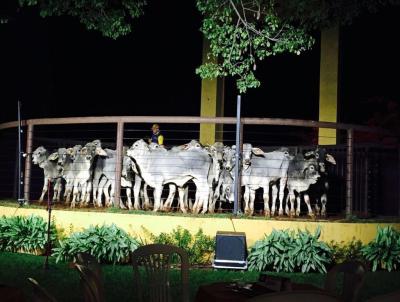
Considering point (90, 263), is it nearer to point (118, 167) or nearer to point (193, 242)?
point (193, 242)

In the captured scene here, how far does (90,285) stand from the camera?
12.9 feet

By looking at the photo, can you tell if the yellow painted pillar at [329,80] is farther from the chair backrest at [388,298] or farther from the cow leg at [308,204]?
the chair backrest at [388,298]

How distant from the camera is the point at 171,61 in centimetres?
2178

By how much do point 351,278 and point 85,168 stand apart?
7.78m

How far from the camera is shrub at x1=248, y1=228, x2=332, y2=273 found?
31.0 feet

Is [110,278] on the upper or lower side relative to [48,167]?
lower

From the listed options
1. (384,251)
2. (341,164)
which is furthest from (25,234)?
(341,164)

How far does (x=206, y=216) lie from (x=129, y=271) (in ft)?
5.70

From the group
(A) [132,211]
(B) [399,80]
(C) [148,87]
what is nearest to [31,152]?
(A) [132,211]

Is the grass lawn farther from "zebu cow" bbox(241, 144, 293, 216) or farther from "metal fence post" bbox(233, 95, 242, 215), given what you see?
"zebu cow" bbox(241, 144, 293, 216)

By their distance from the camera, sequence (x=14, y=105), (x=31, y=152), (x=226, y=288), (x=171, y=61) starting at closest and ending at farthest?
(x=226, y=288), (x=31, y=152), (x=14, y=105), (x=171, y=61)

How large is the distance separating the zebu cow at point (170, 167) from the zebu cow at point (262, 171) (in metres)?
0.78

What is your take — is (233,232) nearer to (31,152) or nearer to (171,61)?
(31,152)

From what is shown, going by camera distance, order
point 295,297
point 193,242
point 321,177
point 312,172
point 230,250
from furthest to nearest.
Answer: point 321,177 → point 312,172 → point 193,242 → point 230,250 → point 295,297
